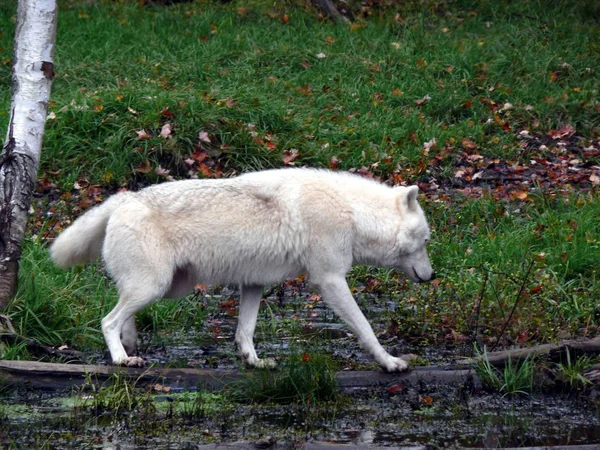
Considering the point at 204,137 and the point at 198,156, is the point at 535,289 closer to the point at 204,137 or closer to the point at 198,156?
the point at 198,156

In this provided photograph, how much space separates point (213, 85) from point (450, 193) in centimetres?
388

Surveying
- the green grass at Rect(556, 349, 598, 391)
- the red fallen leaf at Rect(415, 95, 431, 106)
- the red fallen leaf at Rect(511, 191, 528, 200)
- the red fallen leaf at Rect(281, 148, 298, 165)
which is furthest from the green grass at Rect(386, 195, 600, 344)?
the red fallen leaf at Rect(415, 95, 431, 106)

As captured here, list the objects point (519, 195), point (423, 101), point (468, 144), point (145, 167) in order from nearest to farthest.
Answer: point (519, 195), point (145, 167), point (468, 144), point (423, 101)

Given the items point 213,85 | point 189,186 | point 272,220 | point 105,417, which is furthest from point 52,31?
point 213,85

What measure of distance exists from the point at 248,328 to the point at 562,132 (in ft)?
24.4

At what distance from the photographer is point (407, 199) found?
6.56 meters

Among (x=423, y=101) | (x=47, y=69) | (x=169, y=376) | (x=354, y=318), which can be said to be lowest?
(x=169, y=376)

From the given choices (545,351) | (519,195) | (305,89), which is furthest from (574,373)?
(305,89)

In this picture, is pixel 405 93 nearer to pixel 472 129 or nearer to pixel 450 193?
pixel 472 129

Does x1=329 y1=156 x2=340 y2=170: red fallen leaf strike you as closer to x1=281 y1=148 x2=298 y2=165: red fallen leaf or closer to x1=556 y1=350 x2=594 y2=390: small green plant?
x1=281 y1=148 x2=298 y2=165: red fallen leaf

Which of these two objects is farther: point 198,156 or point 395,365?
point 198,156

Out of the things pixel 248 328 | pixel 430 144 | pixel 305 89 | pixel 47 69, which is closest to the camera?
pixel 248 328

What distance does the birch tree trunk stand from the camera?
6.65 m

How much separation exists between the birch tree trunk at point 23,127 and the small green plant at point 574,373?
349cm
